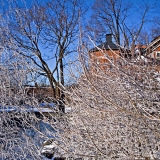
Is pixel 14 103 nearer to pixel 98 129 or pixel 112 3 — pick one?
pixel 98 129

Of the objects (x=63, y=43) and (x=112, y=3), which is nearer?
(x=63, y=43)

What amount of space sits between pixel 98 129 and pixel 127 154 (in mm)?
561

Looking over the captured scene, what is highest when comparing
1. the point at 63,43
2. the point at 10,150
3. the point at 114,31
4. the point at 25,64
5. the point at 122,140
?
the point at 114,31

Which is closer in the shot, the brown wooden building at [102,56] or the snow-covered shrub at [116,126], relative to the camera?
the brown wooden building at [102,56]

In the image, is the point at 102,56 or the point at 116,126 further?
the point at 116,126

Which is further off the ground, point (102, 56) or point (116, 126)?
point (102, 56)

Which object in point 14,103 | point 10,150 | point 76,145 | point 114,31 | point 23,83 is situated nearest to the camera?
point 76,145

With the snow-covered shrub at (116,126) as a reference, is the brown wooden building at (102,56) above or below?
above

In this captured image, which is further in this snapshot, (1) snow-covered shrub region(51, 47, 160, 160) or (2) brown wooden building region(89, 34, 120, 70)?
(1) snow-covered shrub region(51, 47, 160, 160)

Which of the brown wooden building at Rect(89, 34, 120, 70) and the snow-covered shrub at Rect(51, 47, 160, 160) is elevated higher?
the brown wooden building at Rect(89, 34, 120, 70)

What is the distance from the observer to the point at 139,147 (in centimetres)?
279

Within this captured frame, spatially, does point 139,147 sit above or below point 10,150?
above

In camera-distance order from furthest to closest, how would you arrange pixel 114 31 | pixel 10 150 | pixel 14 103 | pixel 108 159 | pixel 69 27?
pixel 114 31 → pixel 69 27 → pixel 14 103 → pixel 10 150 → pixel 108 159

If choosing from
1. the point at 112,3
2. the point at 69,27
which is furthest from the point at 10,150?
the point at 112,3
